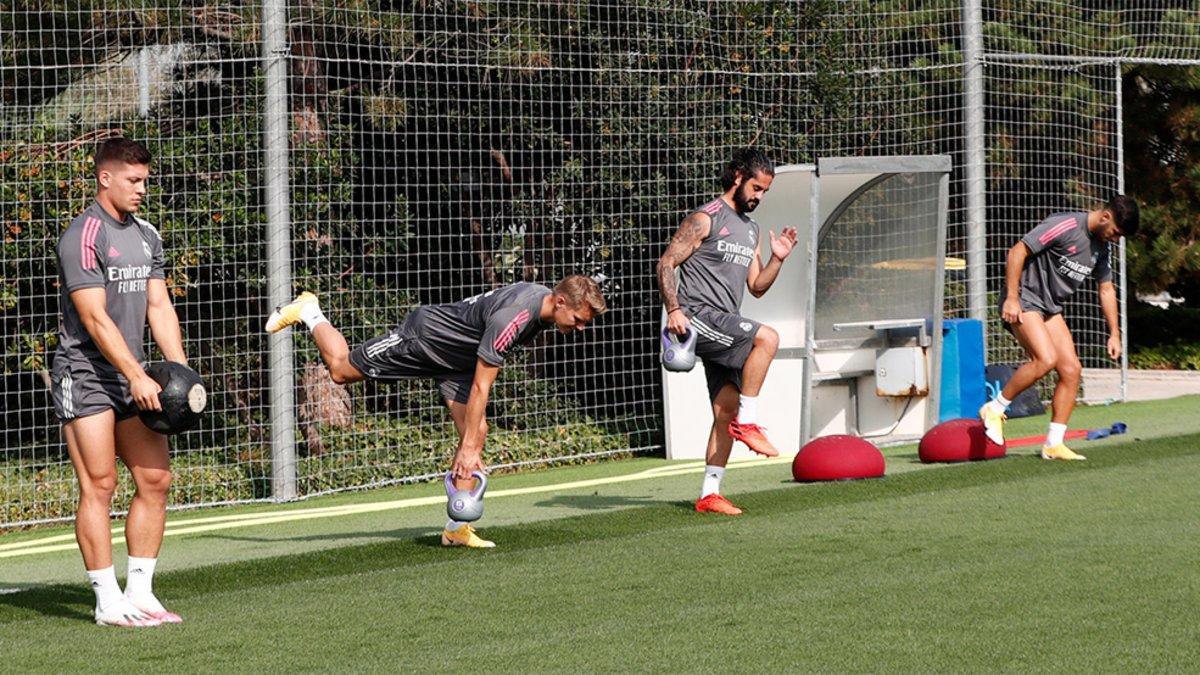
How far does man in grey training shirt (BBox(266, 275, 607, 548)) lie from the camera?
25.9ft

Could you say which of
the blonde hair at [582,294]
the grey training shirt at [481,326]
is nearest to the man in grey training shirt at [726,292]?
the grey training shirt at [481,326]

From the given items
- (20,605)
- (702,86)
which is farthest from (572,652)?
(702,86)

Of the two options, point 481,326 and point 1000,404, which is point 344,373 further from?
point 1000,404

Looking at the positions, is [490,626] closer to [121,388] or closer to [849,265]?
[121,388]

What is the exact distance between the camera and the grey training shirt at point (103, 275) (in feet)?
20.5

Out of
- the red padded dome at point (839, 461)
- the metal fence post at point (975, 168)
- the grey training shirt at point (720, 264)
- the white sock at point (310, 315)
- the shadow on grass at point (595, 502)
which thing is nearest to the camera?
the white sock at point (310, 315)

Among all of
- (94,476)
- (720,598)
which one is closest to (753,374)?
(720,598)

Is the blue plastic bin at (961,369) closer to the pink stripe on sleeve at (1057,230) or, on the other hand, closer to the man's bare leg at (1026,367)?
the man's bare leg at (1026,367)

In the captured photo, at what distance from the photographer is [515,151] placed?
46.8ft

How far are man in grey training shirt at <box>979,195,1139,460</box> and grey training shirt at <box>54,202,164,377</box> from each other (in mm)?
6648

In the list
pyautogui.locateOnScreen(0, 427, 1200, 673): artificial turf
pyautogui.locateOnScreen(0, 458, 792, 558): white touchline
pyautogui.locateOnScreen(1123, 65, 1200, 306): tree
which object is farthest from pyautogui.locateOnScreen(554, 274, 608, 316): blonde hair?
pyautogui.locateOnScreen(1123, 65, 1200, 306): tree

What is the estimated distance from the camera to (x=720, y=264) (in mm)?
9555

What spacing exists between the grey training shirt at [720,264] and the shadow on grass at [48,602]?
146 inches

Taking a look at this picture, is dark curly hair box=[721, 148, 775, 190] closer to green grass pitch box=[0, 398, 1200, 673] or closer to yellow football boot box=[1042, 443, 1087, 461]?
green grass pitch box=[0, 398, 1200, 673]
